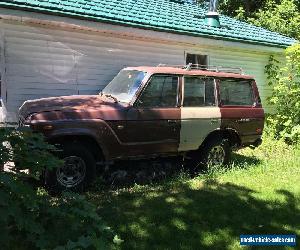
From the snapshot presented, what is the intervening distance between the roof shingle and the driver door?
8.35 ft

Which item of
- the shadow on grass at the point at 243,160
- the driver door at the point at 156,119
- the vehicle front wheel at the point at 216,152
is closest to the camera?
the driver door at the point at 156,119

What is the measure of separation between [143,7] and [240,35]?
10.4 feet

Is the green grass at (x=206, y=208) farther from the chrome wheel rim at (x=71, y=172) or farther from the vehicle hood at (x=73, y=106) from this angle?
the vehicle hood at (x=73, y=106)

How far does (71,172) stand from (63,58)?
11.4 feet

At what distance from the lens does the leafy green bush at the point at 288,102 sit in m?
11.6

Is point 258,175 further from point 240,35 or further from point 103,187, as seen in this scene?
point 240,35

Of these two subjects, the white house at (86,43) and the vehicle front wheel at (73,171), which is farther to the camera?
the white house at (86,43)

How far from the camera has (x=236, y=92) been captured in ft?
28.5

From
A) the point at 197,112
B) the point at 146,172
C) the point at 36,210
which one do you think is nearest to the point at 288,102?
the point at 197,112

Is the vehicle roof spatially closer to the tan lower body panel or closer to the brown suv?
the brown suv

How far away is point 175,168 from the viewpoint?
337 inches

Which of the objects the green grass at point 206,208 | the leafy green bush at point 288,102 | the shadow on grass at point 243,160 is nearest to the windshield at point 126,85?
the green grass at point 206,208

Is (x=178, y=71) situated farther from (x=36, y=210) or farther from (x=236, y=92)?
(x=36, y=210)

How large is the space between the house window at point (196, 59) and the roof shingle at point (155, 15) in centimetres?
75
